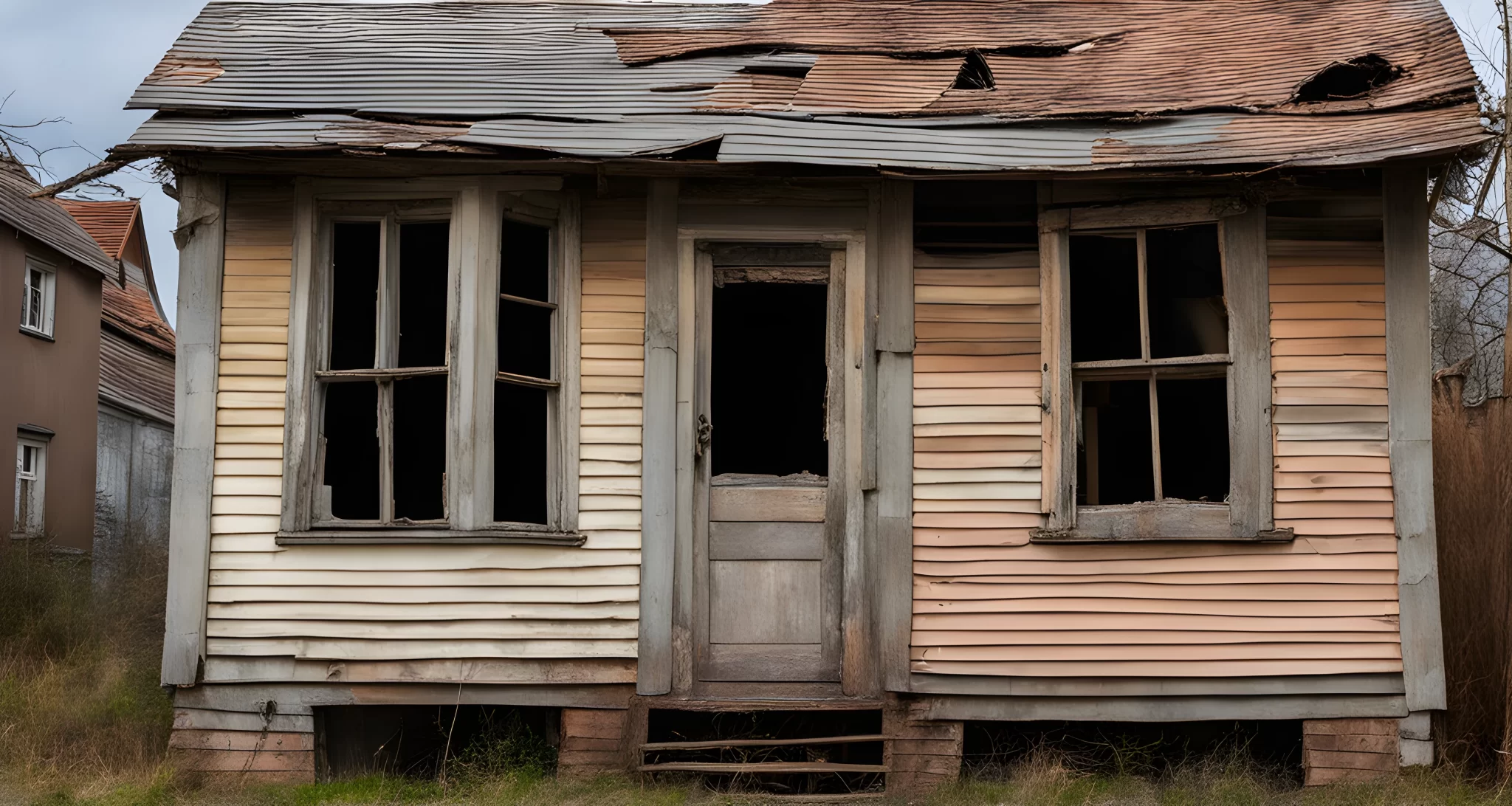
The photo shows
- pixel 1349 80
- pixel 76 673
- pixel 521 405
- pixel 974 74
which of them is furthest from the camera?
pixel 521 405

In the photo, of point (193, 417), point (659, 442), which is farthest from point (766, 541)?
point (193, 417)

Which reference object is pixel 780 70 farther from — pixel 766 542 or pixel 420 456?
pixel 420 456

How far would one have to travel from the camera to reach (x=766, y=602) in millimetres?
7266

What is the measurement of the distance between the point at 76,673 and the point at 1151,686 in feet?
23.8

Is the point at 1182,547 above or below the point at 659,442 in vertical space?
below

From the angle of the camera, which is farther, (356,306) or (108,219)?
(108,219)

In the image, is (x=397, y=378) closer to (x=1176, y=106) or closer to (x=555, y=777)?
(x=555, y=777)

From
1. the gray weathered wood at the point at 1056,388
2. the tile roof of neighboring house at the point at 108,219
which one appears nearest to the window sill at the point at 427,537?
the gray weathered wood at the point at 1056,388

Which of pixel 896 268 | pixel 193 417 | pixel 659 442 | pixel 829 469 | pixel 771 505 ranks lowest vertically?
pixel 771 505

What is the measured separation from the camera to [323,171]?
7.34m

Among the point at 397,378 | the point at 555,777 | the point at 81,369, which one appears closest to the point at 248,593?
the point at 397,378

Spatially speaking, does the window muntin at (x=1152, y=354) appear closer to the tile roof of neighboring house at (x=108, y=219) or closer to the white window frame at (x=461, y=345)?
the white window frame at (x=461, y=345)

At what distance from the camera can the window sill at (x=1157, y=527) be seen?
23.0 feet

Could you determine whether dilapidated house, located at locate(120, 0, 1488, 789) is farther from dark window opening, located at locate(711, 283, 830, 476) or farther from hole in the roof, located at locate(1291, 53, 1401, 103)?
dark window opening, located at locate(711, 283, 830, 476)
